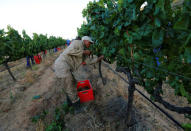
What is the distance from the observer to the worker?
3469 mm

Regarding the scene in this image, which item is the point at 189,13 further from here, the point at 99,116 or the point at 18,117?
the point at 18,117

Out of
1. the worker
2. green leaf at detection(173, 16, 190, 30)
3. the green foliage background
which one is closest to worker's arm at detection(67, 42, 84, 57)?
the worker

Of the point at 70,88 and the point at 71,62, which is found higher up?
the point at 71,62

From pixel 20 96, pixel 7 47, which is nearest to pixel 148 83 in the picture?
pixel 20 96

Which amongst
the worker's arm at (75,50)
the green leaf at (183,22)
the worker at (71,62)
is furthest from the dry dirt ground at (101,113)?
the green leaf at (183,22)

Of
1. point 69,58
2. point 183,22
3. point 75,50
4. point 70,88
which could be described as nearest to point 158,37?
point 183,22

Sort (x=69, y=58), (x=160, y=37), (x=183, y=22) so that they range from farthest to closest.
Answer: (x=69, y=58), (x=160, y=37), (x=183, y=22)

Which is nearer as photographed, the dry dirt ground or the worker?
the dry dirt ground

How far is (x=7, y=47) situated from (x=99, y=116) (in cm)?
954

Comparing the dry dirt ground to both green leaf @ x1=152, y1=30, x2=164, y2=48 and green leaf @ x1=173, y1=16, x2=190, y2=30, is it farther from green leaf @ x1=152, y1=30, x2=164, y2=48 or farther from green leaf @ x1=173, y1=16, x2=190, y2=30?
green leaf @ x1=173, y1=16, x2=190, y2=30

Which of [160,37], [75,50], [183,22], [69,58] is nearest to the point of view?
[183,22]

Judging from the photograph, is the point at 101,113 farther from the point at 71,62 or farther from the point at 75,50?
the point at 75,50

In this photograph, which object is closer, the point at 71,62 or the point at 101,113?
the point at 101,113

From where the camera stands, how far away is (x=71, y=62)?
12.3 feet
